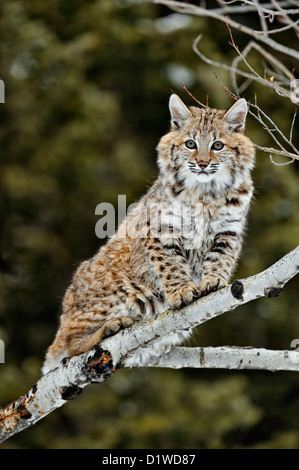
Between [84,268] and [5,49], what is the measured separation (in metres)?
6.38

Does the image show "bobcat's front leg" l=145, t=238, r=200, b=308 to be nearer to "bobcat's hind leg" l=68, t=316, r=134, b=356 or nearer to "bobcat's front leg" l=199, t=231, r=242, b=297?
"bobcat's front leg" l=199, t=231, r=242, b=297

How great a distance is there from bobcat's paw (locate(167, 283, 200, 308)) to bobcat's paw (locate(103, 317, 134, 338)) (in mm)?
331

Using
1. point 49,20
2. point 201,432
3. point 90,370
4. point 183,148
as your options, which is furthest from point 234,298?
point 49,20

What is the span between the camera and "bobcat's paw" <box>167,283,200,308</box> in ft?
16.5

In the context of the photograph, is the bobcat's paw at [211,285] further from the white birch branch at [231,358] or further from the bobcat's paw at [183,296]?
the white birch branch at [231,358]

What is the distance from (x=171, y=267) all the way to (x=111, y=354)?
85 cm

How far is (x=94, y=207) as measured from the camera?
12102mm

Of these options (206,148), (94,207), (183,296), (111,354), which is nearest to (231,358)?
(183,296)

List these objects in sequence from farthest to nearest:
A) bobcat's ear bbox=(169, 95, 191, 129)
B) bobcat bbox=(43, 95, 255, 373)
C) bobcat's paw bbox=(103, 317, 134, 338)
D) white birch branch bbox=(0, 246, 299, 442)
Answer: bobcat's ear bbox=(169, 95, 191, 129) → bobcat bbox=(43, 95, 255, 373) → bobcat's paw bbox=(103, 317, 134, 338) → white birch branch bbox=(0, 246, 299, 442)

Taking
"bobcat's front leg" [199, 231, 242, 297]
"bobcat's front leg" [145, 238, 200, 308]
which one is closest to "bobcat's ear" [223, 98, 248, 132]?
"bobcat's front leg" [199, 231, 242, 297]

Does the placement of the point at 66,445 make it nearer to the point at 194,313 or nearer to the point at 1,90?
the point at 1,90

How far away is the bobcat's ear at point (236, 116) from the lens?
588 cm

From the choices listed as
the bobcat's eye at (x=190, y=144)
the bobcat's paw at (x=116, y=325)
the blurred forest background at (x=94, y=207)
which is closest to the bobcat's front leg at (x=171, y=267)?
the bobcat's paw at (x=116, y=325)

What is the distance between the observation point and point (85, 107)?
11727mm
